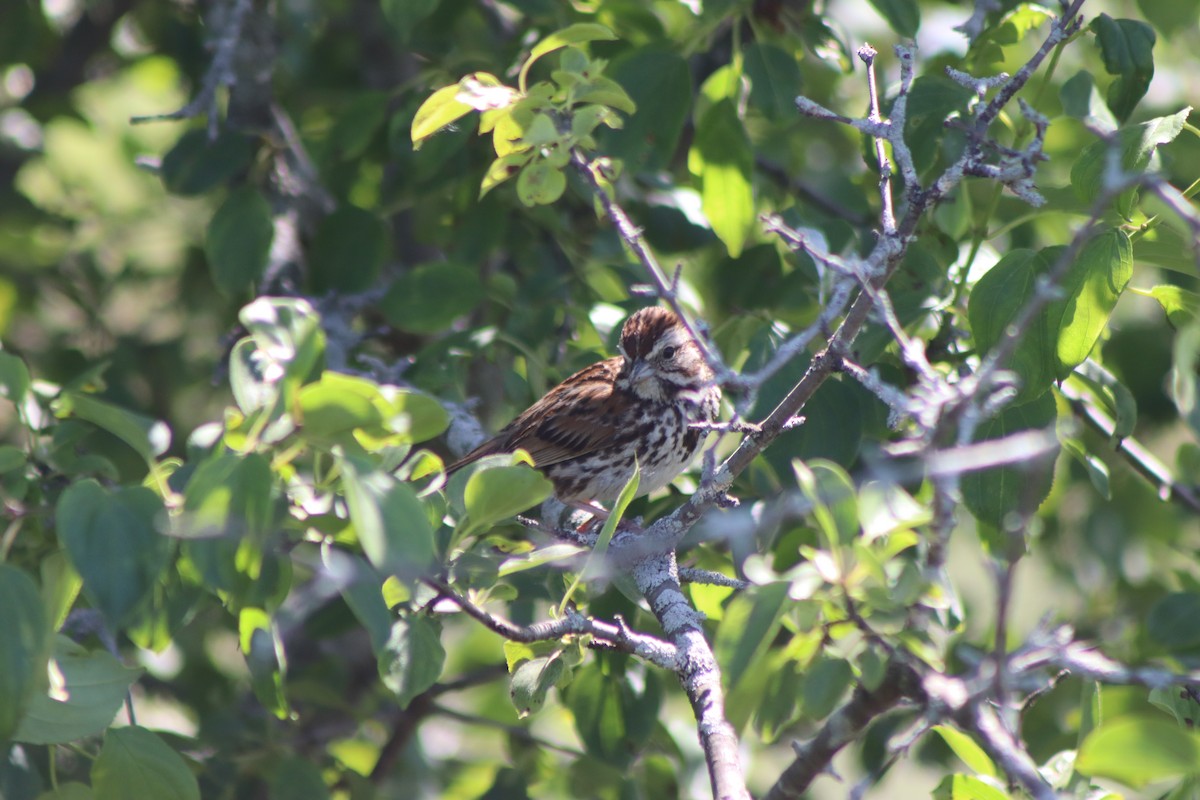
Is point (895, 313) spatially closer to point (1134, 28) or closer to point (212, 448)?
point (1134, 28)

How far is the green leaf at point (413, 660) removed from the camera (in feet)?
7.00

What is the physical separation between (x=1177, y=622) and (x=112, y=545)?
90.0 inches

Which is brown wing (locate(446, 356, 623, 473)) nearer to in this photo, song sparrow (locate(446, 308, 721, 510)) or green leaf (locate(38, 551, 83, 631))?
song sparrow (locate(446, 308, 721, 510))

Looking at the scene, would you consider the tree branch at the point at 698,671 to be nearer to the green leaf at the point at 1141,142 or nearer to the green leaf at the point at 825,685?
the green leaf at the point at 825,685

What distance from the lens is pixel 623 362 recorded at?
460 cm

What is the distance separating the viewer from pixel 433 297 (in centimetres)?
348

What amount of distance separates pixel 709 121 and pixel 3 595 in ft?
6.94

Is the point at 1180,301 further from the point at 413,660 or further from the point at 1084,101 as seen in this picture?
the point at 413,660

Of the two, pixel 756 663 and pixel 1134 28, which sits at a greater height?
pixel 1134 28

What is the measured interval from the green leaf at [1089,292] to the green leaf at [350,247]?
211 cm

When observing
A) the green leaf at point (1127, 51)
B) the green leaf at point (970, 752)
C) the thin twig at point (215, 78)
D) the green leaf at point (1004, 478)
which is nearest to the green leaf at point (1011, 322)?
the green leaf at point (1004, 478)

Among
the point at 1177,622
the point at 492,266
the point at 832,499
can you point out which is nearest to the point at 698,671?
the point at 832,499

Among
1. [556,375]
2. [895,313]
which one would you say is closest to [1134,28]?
[895,313]

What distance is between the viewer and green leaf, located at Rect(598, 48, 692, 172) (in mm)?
3188
